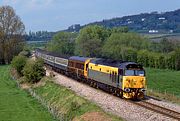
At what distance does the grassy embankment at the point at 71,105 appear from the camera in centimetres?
3075

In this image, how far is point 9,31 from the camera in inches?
5094

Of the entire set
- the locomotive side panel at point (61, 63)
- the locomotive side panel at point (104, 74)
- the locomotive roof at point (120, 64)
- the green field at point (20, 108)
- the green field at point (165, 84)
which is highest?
the locomotive roof at point (120, 64)

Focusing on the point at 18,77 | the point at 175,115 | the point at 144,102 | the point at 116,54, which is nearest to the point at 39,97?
the point at 144,102

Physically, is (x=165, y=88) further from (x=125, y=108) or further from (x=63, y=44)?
(x=63, y=44)

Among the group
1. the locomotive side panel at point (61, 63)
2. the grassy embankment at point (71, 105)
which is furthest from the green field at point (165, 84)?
the locomotive side panel at point (61, 63)

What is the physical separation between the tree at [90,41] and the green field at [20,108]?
8922 cm

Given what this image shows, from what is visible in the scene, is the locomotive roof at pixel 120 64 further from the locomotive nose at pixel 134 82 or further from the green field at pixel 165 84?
the green field at pixel 165 84

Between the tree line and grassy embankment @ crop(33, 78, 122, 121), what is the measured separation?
68168 mm

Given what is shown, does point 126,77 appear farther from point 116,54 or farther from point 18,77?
point 116,54

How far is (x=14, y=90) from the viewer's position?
6250 centimetres

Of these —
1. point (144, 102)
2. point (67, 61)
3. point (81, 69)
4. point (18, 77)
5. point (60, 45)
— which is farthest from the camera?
point (60, 45)

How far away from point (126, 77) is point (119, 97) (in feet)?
9.34

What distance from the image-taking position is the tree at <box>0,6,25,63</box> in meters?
128

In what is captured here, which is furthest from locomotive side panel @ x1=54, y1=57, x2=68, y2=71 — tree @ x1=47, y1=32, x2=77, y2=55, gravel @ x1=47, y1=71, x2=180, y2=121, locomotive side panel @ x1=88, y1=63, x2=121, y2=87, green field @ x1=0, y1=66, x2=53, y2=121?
tree @ x1=47, y1=32, x2=77, y2=55
